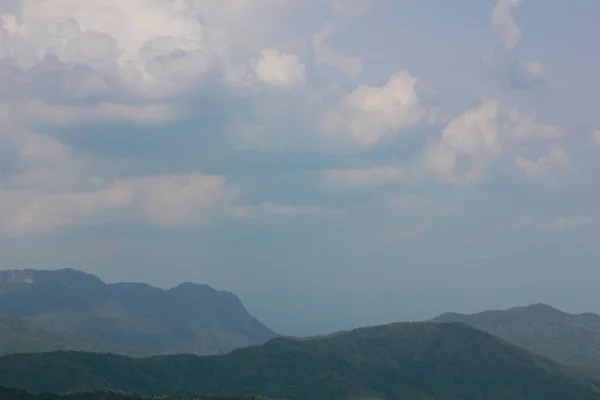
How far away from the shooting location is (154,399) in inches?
7844

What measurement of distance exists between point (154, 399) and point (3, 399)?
126 feet

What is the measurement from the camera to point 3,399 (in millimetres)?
199375
